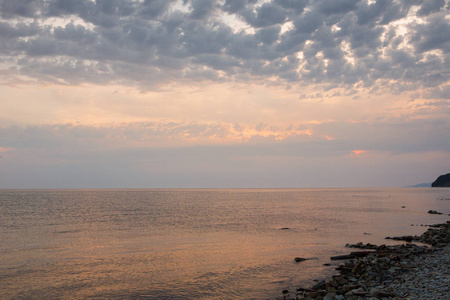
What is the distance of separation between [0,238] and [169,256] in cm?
2863

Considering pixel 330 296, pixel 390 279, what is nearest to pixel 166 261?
pixel 330 296

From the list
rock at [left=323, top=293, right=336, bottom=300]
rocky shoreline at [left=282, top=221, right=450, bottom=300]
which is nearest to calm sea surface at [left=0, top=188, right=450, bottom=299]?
rocky shoreline at [left=282, top=221, right=450, bottom=300]

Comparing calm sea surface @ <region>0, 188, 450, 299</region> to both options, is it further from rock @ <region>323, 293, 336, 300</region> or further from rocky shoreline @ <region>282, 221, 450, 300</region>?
rock @ <region>323, 293, 336, 300</region>

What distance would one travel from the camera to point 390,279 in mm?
21734

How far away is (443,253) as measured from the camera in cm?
2930

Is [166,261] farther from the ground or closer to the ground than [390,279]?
closer to the ground

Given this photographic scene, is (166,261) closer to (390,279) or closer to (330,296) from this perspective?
(330,296)

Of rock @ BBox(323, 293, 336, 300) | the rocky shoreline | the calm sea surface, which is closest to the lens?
the rocky shoreline

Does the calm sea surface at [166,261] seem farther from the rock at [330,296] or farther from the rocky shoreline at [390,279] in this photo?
the rock at [330,296]

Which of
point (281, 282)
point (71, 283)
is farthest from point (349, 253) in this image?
point (71, 283)

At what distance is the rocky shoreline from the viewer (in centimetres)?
1758

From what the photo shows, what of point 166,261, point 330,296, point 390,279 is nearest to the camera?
point 330,296

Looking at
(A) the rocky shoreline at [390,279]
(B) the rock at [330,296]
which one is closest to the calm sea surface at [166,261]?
(A) the rocky shoreline at [390,279]

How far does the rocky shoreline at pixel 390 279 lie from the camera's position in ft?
57.7
